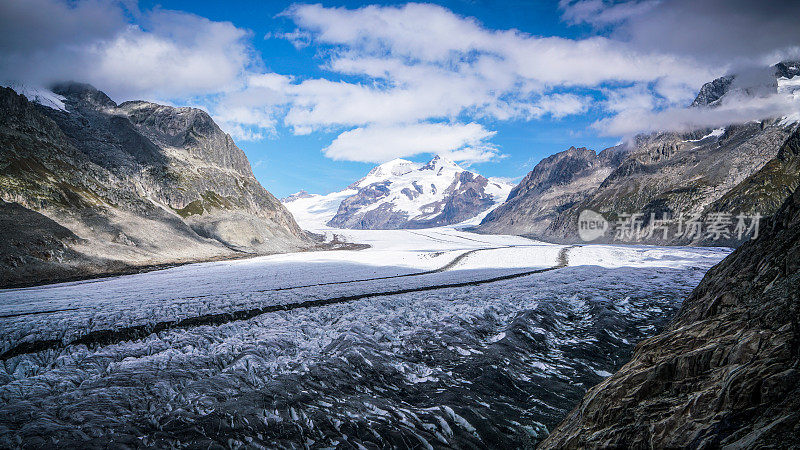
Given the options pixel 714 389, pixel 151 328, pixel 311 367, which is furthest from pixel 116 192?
pixel 714 389

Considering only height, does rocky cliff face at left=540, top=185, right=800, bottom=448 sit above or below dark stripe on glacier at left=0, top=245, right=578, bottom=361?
above

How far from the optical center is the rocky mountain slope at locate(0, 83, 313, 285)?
2066 inches

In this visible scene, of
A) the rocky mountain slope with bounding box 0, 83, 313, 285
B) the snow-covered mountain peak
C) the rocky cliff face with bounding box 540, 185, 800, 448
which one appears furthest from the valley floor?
the snow-covered mountain peak

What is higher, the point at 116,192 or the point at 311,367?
the point at 116,192

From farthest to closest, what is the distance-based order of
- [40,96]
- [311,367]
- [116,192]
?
[40,96], [116,192], [311,367]

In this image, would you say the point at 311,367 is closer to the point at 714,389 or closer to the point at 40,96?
the point at 714,389

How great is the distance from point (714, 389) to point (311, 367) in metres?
10.1

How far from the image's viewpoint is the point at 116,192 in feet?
297

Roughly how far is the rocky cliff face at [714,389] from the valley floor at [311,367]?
261 centimetres

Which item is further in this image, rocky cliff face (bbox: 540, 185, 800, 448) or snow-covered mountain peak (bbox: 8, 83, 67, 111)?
snow-covered mountain peak (bbox: 8, 83, 67, 111)

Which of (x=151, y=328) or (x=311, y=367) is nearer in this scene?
(x=311, y=367)

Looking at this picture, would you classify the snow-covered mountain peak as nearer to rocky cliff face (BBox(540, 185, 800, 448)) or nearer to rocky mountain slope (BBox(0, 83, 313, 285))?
rocky mountain slope (BBox(0, 83, 313, 285))

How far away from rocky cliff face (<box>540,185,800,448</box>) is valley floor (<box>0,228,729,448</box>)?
2.61m

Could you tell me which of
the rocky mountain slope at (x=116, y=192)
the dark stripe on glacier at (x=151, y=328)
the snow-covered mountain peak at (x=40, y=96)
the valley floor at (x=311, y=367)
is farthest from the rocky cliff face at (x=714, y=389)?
the snow-covered mountain peak at (x=40, y=96)
